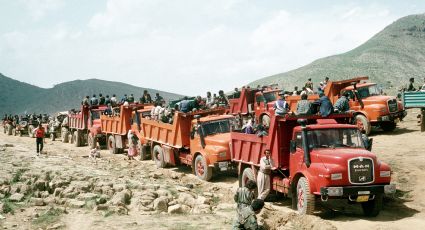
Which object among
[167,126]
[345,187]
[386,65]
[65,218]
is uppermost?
[386,65]

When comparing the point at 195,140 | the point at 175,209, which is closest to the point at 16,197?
the point at 175,209

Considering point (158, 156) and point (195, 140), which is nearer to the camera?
point (195, 140)

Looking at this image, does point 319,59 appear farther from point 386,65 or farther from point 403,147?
point 403,147

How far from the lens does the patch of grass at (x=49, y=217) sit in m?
10.2

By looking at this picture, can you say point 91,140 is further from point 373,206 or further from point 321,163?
point 373,206

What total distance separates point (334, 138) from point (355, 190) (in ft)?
4.78

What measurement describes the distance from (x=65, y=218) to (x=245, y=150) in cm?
543

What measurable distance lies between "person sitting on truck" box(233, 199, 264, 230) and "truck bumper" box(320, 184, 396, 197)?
8.75 ft

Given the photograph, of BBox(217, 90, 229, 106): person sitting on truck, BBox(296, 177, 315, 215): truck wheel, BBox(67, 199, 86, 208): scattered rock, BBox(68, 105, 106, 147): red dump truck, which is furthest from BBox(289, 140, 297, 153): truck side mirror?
BBox(68, 105, 106, 147): red dump truck

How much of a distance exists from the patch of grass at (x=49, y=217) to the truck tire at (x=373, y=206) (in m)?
7.08

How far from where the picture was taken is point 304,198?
1041cm

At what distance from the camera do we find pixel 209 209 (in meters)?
11.2

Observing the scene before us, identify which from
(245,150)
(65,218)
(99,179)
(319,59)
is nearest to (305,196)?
(245,150)

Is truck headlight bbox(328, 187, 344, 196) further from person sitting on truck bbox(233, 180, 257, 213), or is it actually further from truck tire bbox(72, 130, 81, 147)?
truck tire bbox(72, 130, 81, 147)
